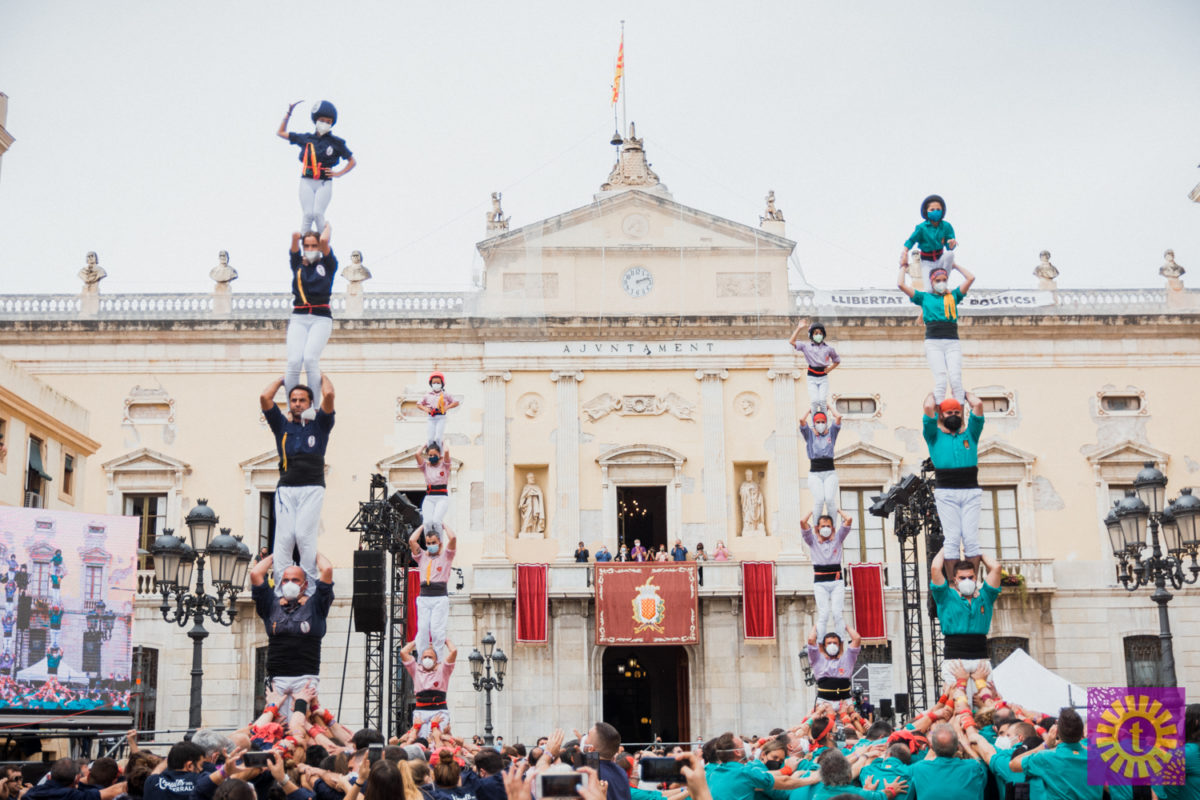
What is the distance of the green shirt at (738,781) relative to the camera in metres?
8.39

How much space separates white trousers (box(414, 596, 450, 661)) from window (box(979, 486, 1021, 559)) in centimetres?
1952

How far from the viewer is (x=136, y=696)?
32.4 meters

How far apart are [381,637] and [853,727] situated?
8.00m

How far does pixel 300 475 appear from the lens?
512 inches

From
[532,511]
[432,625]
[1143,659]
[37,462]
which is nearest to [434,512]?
[432,625]

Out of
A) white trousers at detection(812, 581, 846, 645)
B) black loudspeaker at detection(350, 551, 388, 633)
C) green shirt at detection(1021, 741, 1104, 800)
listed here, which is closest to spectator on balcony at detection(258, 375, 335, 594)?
black loudspeaker at detection(350, 551, 388, 633)

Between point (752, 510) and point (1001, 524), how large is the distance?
6.56 metres

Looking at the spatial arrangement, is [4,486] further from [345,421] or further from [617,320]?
[617,320]

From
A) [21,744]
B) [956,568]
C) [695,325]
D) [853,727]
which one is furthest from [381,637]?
[695,325]

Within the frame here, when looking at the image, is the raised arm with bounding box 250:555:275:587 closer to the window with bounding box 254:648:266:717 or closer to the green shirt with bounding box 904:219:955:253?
the green shirt with bounding box 904:219:955:253

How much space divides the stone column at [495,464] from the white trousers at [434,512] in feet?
47.8

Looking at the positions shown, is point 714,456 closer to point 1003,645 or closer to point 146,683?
point 1003,645

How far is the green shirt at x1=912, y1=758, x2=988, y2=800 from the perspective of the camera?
8406mm

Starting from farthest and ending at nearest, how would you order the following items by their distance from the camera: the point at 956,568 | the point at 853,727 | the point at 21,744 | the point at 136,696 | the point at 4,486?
the point at 136,696
the point at 4,486
the point at 21,744
the point at 853,727
the point at 956,568
